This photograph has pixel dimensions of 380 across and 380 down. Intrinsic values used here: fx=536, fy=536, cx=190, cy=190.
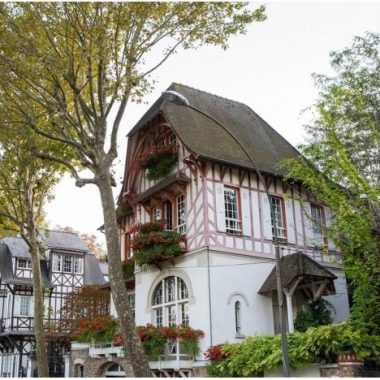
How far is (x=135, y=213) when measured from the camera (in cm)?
2291

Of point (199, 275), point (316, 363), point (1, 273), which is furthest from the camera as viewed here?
point (1, 273)

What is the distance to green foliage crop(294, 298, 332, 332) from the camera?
57.4 feet

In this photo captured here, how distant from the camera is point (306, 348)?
13.4 m

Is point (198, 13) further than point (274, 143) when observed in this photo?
No

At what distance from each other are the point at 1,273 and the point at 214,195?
2106 cm

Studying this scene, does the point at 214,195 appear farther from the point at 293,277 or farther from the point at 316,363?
the point at 316,363

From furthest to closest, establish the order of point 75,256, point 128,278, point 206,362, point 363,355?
point 75,256, point 128,278, point 206,362, point 363,355

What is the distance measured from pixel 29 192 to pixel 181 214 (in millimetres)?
6101

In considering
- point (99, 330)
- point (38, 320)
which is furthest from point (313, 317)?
point (38, 320)

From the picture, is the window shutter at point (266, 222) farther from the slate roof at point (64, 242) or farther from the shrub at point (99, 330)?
the slate roof at point (64, 242)

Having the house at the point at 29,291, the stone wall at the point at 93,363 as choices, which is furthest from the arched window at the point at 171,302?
the house at the point at 29,291

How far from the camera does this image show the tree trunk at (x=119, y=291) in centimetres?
1272

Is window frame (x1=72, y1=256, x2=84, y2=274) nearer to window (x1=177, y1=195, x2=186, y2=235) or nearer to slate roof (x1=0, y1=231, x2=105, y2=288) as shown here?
slate roof (x1=0, y1=231, x2=105, y2=288)

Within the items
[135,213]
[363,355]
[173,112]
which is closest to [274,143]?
[173,112]
